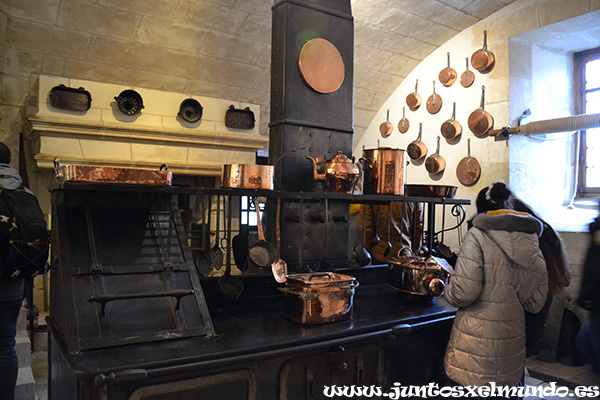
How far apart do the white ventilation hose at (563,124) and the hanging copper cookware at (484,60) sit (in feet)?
2.37

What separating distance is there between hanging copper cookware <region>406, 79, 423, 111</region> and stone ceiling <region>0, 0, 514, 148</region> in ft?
1.18

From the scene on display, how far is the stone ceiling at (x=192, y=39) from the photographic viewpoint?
365 centimetres

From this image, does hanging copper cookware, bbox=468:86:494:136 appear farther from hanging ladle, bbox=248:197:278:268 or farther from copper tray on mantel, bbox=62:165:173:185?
copper tray on mantel, bbox=62:165:173:185

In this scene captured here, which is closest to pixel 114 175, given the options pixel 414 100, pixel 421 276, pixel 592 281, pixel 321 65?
pixel 321 65

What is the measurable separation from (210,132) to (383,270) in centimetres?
268

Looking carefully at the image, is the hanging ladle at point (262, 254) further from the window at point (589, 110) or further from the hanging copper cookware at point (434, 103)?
the window at point (589, 110)

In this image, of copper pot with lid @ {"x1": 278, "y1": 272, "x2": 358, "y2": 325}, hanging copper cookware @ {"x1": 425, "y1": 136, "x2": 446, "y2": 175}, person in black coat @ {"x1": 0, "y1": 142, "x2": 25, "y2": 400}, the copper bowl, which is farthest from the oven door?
hanging copper cookware @ {"x1": 425, "y1": 136, "x2": 446, "y2": 175}

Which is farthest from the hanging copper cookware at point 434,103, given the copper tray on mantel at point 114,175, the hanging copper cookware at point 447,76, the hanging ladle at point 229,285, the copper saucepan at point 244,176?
the copper tray on mantel at point 114,175

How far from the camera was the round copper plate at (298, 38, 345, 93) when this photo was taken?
7.95 feet

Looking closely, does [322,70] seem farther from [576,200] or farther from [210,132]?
[576,200]

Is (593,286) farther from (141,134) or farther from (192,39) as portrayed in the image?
(141,134)

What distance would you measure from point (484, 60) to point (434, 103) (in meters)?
0.71

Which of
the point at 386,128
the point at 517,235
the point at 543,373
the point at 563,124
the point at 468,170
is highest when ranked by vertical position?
the point at 386,128

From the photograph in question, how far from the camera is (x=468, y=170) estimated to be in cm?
442
